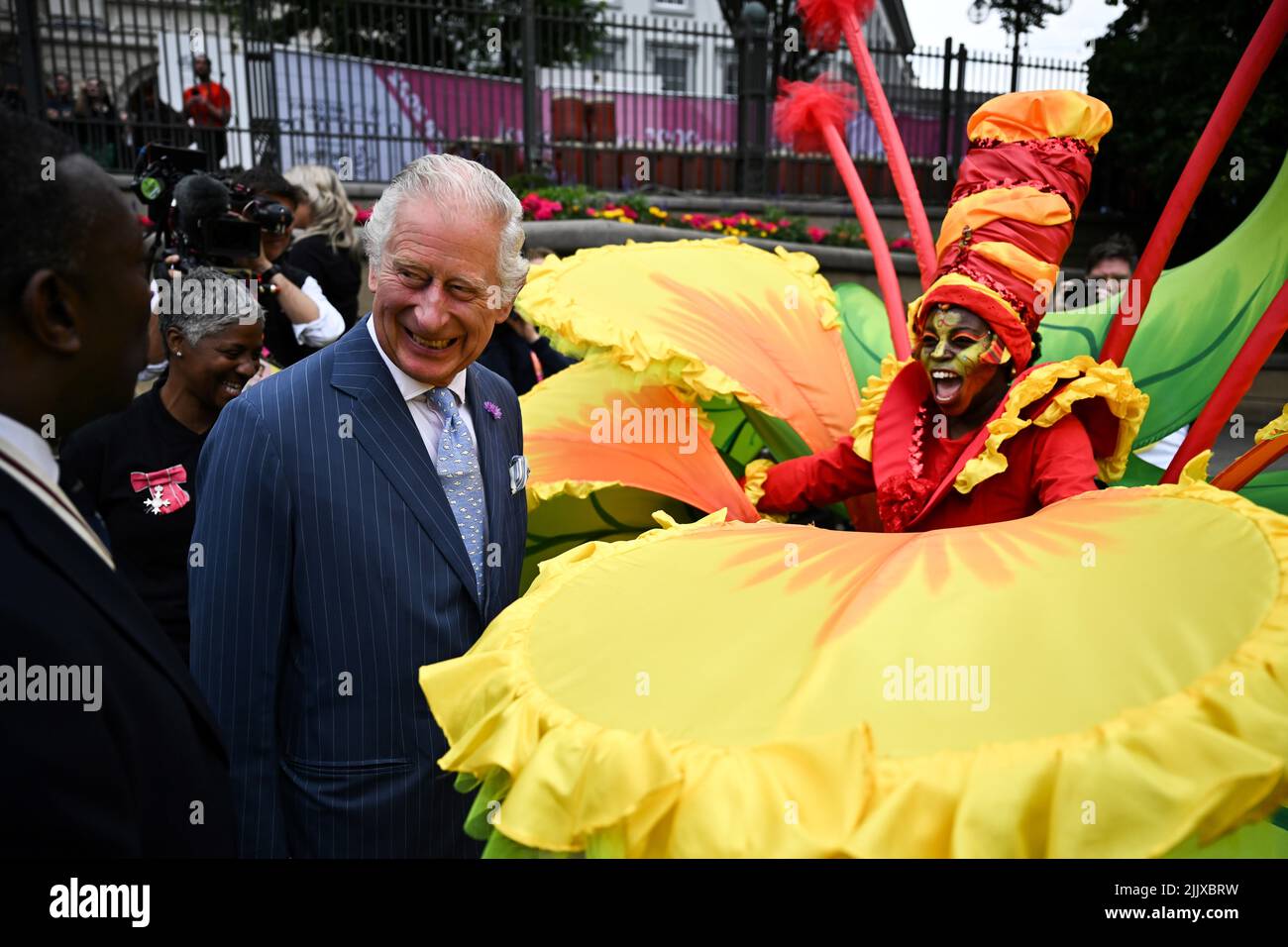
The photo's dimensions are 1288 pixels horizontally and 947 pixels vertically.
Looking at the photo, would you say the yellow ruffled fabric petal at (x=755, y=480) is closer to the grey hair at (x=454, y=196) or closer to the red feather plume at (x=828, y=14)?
the grey hair at (x=454, y=196)

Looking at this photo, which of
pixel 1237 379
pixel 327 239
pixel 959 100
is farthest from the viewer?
pixel 959 100

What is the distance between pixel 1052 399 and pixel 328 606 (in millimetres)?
1358

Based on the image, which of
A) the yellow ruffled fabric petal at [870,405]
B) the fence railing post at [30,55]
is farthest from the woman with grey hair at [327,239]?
the fence railing post at [30,55]

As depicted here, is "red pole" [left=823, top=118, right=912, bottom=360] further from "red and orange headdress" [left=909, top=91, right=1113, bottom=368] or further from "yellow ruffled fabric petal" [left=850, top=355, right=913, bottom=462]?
"red and orange headdress" [left=909, top=91, right=1113, bottom=368]

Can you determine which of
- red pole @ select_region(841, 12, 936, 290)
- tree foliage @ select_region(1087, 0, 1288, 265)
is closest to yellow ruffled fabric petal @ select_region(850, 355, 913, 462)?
red pole @ select_region(841, 12, 936, 290)

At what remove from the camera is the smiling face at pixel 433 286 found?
166cm

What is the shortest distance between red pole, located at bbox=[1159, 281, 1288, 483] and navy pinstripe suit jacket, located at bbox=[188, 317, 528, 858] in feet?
4.84

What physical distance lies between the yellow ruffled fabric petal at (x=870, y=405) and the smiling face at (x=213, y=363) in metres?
1.43

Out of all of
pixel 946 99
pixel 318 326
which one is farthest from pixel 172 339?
pixel 946 99

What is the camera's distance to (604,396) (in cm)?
269

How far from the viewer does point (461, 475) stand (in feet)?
6.05

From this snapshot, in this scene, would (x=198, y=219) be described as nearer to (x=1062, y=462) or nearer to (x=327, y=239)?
(x=327, y=239)

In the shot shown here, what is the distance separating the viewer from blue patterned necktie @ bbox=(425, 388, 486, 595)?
5.97 feet
